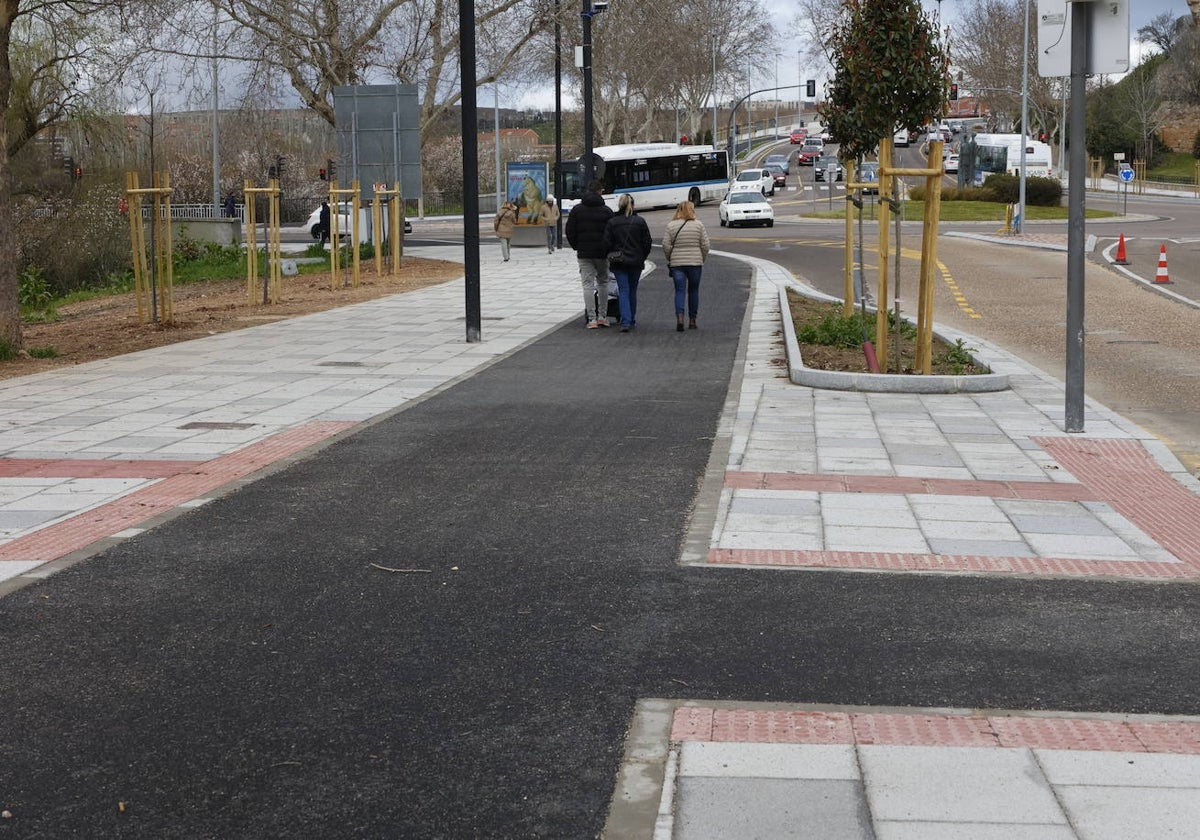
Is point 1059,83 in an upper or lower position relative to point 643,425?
upper

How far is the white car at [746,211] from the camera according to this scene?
52.3 metres

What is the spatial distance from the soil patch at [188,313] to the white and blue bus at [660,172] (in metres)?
33.6

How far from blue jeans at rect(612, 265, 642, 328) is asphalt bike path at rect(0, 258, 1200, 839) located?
30.9ft

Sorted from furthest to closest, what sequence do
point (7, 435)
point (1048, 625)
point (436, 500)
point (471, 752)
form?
point (7, 435) → point (436, 500) → point (1048, 625) → point (471, 752)

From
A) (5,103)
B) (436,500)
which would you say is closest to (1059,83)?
(5,103)

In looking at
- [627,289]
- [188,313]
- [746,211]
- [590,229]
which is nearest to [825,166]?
[746,211]

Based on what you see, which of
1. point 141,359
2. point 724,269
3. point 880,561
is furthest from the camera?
point 724,269

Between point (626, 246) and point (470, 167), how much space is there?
6.73 ft

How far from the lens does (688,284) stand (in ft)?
60.9

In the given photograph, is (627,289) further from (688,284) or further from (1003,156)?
(1003,156)

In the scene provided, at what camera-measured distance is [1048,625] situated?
5867 millimetres

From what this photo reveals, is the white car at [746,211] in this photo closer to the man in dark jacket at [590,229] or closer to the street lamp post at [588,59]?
the street lamp post at [588,59]

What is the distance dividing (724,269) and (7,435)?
21560mm

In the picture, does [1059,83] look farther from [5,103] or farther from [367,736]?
[367,736]
